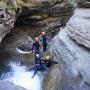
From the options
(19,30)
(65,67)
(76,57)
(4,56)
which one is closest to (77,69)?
(76,57)

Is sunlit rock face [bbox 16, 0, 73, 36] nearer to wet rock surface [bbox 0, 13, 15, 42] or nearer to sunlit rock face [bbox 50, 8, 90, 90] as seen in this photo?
wet rock surface [bbox 0, 13, 15, 42]

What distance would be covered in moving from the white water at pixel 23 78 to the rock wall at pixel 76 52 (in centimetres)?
582

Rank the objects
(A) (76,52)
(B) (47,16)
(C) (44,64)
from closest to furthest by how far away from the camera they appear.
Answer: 1. (A) (76,52)
2. (C) (44,64)
3. (B) (47,16)

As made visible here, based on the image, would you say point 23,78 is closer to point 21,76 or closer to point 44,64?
point 21,76

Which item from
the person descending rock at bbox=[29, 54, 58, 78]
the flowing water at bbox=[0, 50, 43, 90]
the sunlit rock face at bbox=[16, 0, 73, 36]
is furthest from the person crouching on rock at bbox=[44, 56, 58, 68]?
the sunlit rock face at bbox=[16, 0, 73, 36]

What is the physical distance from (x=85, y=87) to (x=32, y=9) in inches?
721

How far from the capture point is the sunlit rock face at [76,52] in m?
7.35

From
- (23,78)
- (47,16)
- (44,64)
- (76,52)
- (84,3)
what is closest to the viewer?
(76,52)

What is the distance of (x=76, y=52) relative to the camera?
8.24 m

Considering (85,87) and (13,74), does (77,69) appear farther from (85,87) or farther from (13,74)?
(13,74)

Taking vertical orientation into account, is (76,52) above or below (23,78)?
above

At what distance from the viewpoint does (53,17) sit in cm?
2662

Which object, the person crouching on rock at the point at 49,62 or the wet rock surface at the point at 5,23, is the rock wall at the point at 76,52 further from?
the wet rock surface at the point at 5,23

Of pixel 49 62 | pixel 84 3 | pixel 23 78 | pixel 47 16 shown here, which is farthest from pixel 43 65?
pixel 47 16
